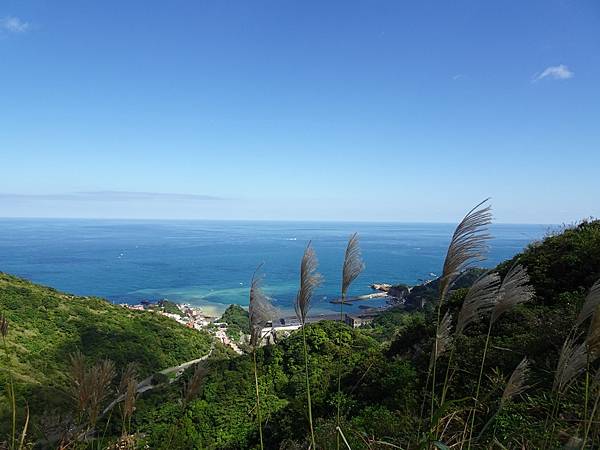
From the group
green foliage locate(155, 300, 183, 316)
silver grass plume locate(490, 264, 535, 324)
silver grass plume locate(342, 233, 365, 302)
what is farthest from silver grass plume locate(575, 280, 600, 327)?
green foliage locate(155, 300, 183, 316)

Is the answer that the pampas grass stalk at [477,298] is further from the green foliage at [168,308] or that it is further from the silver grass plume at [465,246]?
the green foliage at [168,308]

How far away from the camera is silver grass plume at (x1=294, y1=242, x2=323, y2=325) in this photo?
1.45 m

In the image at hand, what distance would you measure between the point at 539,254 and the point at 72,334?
3074 centimetres

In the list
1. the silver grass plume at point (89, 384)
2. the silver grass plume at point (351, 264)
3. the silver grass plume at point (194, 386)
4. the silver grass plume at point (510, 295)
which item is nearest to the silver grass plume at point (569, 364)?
the silver grass plume at point (510, 295)

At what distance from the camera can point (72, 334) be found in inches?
1110

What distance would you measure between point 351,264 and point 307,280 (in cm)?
19

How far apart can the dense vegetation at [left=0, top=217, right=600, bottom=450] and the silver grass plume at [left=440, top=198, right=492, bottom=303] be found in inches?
4.8

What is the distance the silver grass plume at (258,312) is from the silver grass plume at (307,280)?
0.17 m

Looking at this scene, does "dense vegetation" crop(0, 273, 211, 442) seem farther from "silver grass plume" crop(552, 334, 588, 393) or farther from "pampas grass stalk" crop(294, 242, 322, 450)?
"silver grass plume" crop(552, 334, 588, 393)

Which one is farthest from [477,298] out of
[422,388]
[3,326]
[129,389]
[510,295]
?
[422,388]

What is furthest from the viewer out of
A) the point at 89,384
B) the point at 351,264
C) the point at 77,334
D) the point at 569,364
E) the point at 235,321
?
the point at 235,321

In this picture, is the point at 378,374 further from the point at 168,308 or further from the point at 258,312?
the point at 168,308

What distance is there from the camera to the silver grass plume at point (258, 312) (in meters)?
1.58

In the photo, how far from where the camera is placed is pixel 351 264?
4.91ft
